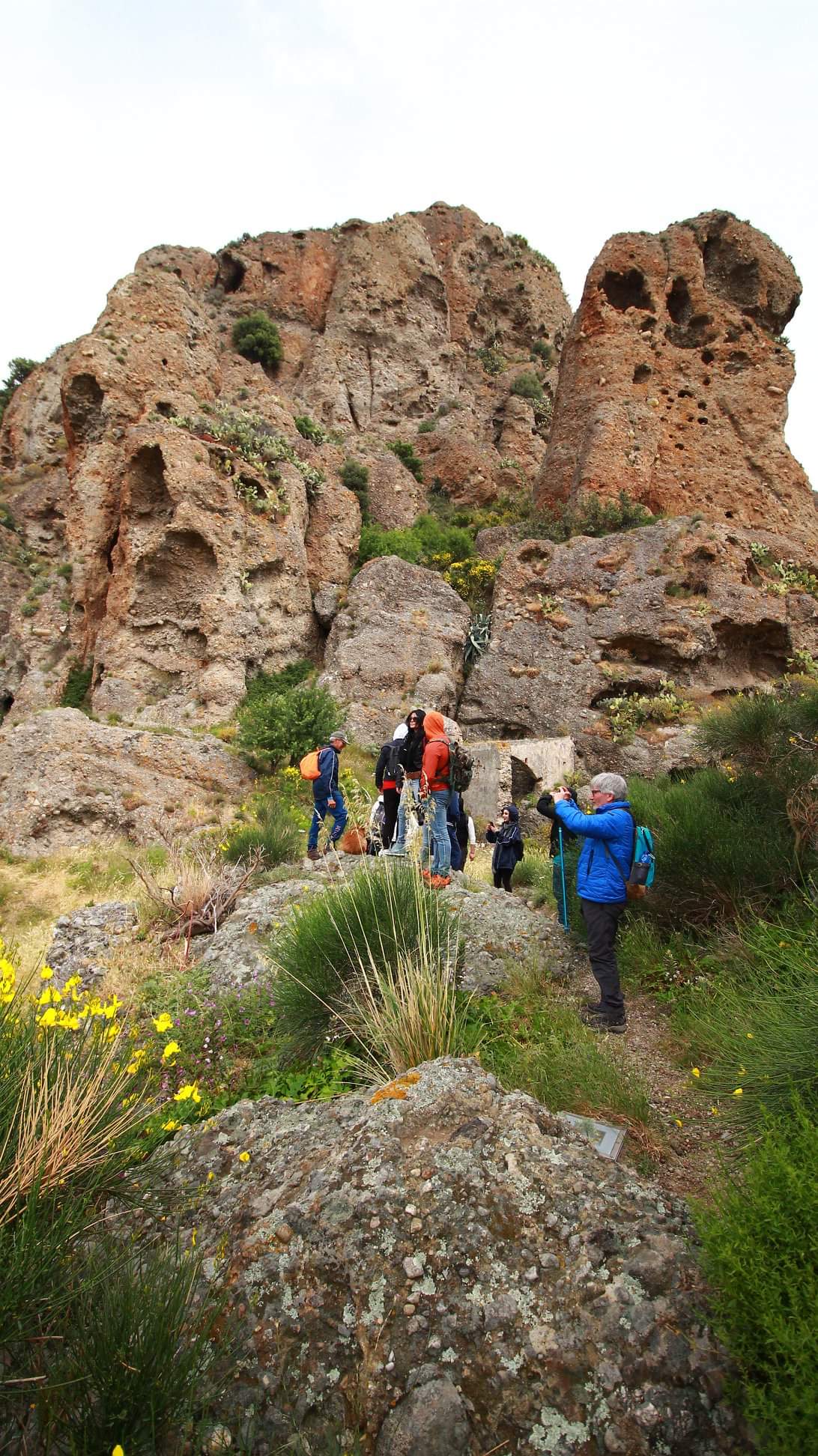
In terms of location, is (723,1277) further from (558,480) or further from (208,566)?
(558,480)

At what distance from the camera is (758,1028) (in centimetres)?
305

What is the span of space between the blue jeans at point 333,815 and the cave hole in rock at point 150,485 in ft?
32.0

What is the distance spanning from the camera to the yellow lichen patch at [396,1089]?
2.74m

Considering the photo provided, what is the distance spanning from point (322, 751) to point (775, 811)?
16.4 feet

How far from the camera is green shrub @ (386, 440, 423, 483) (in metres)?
26.2

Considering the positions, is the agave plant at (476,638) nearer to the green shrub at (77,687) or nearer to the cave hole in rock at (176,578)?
the cave hole in rock at (176,578)

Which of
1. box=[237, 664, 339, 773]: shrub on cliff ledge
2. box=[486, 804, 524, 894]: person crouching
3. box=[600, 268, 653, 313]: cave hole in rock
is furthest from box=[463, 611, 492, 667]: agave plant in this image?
box=[600, 268, 653, 313]: cave hole in rock

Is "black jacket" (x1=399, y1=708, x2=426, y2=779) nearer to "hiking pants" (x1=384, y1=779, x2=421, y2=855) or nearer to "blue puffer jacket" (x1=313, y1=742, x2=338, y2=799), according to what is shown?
"hiking pants" (x1=384, y1=779, x2=421, y2=855)

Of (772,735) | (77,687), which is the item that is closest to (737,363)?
(772,735)

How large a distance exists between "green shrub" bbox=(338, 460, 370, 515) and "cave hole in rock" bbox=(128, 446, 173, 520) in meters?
8.20

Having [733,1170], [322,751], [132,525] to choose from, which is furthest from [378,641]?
[733,1170]

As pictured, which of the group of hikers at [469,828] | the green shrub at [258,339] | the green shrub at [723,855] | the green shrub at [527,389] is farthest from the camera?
the green shrub at [527,389]

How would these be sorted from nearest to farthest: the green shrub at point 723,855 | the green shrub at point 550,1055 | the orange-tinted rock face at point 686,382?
the green shrub at point 550,1055, the green shrub at point 723,855, the orange-tinted rock face at point 686,382

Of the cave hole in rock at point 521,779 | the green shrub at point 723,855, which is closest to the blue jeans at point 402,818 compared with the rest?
the green shrub at point 723,855
